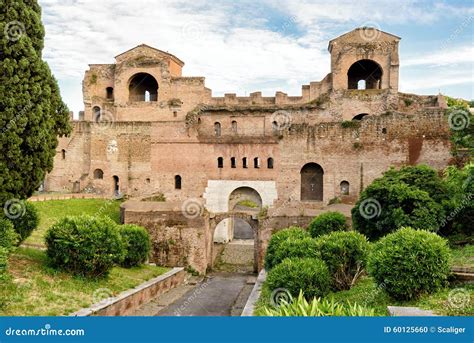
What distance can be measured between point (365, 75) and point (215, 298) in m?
23.0

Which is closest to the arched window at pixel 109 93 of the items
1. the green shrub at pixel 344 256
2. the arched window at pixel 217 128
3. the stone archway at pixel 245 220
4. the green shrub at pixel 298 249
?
the arched window at pixel 217 128

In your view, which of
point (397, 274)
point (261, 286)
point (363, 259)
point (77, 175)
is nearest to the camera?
point (397, 274)

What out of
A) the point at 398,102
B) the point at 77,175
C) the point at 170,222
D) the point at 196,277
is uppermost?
the point at 398,102

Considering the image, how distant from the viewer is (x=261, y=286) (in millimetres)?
16734

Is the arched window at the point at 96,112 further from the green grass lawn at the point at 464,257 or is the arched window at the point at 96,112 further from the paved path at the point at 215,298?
the green grass lawn at the point at 464,257

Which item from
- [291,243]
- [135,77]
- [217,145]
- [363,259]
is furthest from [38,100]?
[135,77]

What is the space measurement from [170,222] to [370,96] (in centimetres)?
1592

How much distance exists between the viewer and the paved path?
17.2 m

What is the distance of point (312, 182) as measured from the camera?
3038cm

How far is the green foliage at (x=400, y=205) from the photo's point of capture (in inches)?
645

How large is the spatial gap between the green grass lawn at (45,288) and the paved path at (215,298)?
1.99m

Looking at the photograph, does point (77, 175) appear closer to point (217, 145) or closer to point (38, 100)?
point (217, 145)

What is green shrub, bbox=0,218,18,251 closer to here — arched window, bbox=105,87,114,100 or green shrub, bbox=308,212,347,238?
green shrub, bbox=308,212,347,238

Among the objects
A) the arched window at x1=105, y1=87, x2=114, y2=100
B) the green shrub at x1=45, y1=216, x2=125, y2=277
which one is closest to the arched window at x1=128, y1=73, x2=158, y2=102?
the arched window at x1=105, y1=87, x2=114, y2=100
